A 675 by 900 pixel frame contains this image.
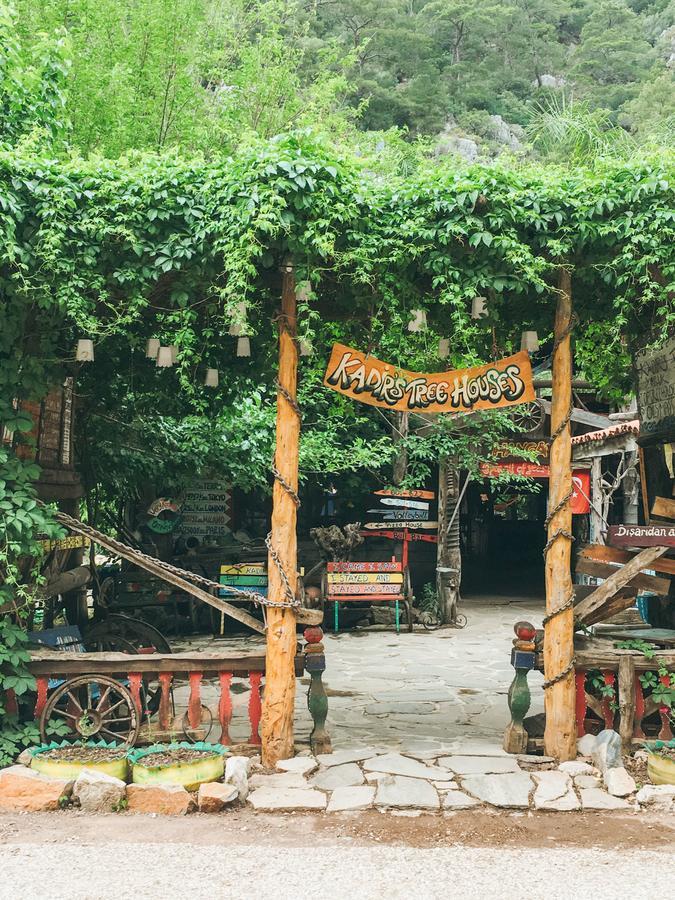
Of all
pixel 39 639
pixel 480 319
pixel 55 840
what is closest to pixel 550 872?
pixel 55 840

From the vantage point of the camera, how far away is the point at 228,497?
49.4ft

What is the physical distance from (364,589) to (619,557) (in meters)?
7.06

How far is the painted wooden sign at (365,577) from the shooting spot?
1339 cm

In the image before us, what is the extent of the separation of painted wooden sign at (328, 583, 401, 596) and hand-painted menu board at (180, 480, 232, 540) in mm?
2679

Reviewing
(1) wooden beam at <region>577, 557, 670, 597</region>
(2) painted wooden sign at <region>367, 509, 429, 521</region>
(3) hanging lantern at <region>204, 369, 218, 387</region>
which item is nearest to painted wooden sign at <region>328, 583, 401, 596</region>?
(2) painted wooden sign at <region>367, 509, 429, 521</region>

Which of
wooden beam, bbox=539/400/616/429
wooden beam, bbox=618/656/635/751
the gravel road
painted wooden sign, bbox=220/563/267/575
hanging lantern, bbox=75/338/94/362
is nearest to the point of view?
the gravel road

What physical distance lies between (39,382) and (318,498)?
10463 millimetres

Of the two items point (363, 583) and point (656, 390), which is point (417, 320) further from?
point (363, 583)

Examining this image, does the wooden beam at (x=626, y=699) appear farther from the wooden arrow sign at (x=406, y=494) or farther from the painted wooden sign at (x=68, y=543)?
the wooden arrow sign at (x=406, y=494)

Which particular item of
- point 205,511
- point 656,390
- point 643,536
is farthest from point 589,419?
point 643,536

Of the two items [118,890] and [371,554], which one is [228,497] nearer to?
[371,554]

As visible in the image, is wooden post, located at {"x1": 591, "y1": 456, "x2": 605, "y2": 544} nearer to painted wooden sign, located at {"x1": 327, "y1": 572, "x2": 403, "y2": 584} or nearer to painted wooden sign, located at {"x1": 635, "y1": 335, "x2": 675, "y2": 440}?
painted wooden sign, located at {"x1": 327, "y1": 572, "x2": 403, "y2": 584}

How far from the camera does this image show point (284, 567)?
625cm

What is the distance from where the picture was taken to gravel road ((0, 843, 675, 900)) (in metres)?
4.21
